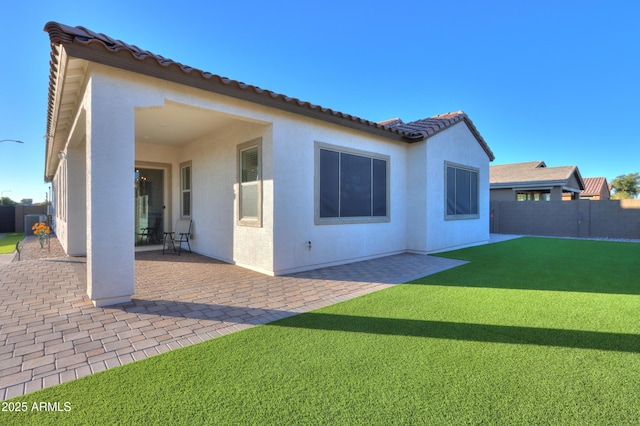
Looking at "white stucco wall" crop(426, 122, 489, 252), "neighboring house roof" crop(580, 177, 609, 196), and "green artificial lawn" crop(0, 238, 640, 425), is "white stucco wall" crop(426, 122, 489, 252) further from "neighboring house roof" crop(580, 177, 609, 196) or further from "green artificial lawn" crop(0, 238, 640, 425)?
"neighboring house roof" crop(580, 177, 609, 196)

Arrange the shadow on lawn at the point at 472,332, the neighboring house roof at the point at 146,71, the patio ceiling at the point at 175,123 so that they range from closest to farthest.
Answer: the shadow on lawn at the point at 472,332 < the neighboring house roof at the point at 146,71 < the patio ceiling at the point at 175,123

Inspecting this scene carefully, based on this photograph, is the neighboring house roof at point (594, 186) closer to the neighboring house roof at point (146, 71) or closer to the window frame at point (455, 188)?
the window frame at point (455, 188)

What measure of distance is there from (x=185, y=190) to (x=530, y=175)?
21.0 metres

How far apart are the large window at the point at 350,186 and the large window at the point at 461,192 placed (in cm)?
244

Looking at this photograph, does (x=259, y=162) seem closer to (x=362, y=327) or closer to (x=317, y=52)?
(x=362, y=327)

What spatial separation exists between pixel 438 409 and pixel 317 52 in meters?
12.9

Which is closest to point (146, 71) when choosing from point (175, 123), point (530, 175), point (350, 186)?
point (175, 123)

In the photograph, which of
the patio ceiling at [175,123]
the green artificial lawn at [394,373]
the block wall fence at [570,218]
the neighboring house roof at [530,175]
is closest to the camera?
the green artificial lawn at [394,373]

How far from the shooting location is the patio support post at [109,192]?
3.97m

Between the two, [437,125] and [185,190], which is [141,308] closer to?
[185,190]

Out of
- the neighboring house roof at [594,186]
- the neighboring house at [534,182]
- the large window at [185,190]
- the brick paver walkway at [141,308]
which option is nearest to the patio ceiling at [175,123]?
the large window at [185,190]

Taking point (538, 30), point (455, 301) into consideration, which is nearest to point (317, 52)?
point (538, 30)

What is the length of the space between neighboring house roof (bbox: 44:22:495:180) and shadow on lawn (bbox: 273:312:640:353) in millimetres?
3806

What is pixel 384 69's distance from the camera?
12930 millimetres
